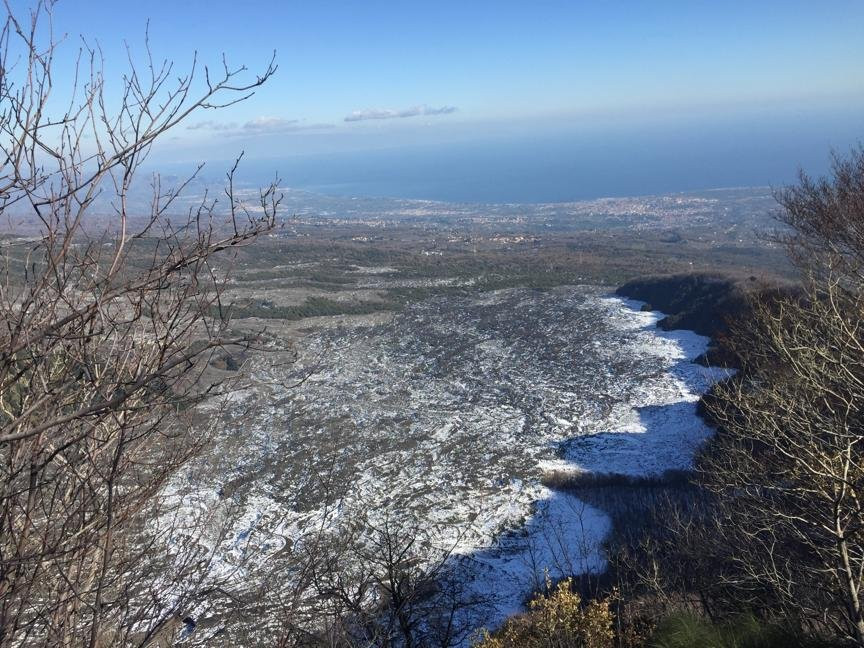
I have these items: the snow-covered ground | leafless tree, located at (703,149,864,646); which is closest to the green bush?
leafless tree, located at (703,149,864,646)

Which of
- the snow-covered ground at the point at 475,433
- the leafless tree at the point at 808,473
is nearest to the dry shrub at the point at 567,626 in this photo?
the snow-covered ground at the point at 475,433

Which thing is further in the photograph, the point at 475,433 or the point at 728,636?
the point at 475,433

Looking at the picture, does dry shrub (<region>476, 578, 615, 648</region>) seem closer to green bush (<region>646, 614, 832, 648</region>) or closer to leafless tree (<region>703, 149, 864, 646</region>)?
green bush (<region>646, 614, 832, 648</region>)

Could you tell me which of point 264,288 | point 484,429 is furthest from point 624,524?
point 264,288

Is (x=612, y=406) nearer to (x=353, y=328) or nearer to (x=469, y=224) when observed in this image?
(x=353, y=328)

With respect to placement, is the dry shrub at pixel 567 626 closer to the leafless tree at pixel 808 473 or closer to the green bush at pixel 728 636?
the green bush at pixel 728 636

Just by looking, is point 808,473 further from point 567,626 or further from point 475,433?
point 475,433

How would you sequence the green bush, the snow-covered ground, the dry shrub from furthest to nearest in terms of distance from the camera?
1. the snow-covered ground
2. the dry shrub
3. the green bush

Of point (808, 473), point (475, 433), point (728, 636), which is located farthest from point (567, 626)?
point (475, 433)
